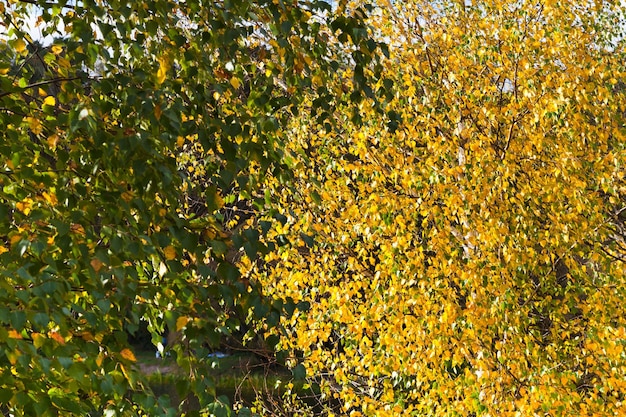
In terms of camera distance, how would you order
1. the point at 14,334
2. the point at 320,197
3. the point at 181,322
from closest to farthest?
the point at 14,334, the point at 181,322, the point at 320,197

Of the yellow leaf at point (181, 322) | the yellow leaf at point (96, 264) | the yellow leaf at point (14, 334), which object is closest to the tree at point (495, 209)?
the yellow leaf at point (181, 322)

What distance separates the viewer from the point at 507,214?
6297mm

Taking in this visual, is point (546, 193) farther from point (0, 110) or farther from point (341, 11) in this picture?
point (0, 110)

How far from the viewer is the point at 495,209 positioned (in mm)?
6406

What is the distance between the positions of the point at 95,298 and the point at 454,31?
508 centimetres

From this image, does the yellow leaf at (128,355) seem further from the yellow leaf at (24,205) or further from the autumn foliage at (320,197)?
the yellow leaf at (24,205)

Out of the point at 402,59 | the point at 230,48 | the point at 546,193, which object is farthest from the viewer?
the point at 402,59

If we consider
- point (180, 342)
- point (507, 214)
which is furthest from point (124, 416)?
point (507, 214)

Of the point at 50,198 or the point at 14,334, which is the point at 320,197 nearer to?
the point at 50,198

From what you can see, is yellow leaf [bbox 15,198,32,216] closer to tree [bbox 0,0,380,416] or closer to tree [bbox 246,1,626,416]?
tree [bbox 0,0,380,416]

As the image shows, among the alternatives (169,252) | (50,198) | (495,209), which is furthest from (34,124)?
(495,209)

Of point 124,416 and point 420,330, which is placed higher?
point 420,330

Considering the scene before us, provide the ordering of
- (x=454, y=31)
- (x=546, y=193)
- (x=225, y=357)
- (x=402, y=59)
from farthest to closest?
(x=225, y=357), (x=402, y=59), (x=454, y=31), (x=546, y=193)

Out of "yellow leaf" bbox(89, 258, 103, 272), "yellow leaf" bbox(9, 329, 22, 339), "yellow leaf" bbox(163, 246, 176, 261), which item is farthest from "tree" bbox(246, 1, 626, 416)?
"yellow leaf" bbox(9, 329, 22, 339)
